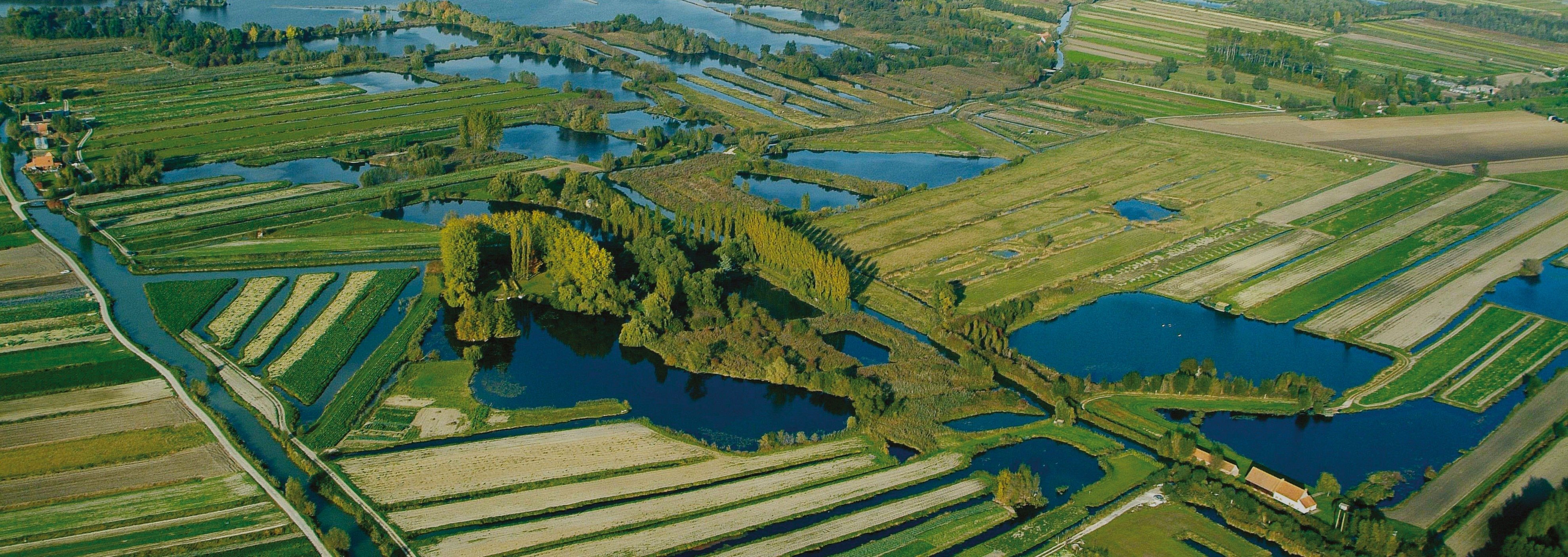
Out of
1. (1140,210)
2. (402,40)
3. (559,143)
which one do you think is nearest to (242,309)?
(559,143)

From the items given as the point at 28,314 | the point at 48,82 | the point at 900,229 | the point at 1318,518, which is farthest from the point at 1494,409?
the point at 48,82

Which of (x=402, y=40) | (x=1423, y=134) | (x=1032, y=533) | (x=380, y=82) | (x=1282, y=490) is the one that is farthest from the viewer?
(x=402, y=40)

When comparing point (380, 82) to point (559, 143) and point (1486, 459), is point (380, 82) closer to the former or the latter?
point (559, 143)

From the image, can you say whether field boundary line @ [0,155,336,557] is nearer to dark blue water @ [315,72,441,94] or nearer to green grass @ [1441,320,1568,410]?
dark blue water @ [315,72,441,94]

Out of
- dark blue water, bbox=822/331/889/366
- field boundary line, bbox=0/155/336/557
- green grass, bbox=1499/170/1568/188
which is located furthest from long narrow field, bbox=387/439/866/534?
green grass, bbox=1499/170/1568/188

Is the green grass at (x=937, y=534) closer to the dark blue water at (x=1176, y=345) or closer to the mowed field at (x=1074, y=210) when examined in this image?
the dark blue water at (x=1176, y=345)

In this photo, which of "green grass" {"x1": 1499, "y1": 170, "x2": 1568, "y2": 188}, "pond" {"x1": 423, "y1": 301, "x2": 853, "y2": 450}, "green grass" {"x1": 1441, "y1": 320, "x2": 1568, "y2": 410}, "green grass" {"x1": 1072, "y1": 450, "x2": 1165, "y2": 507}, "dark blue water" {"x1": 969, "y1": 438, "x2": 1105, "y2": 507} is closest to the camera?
"green grass" {"x1": 1072, "y1": 450, "x2": 1165, "y2": 507}
